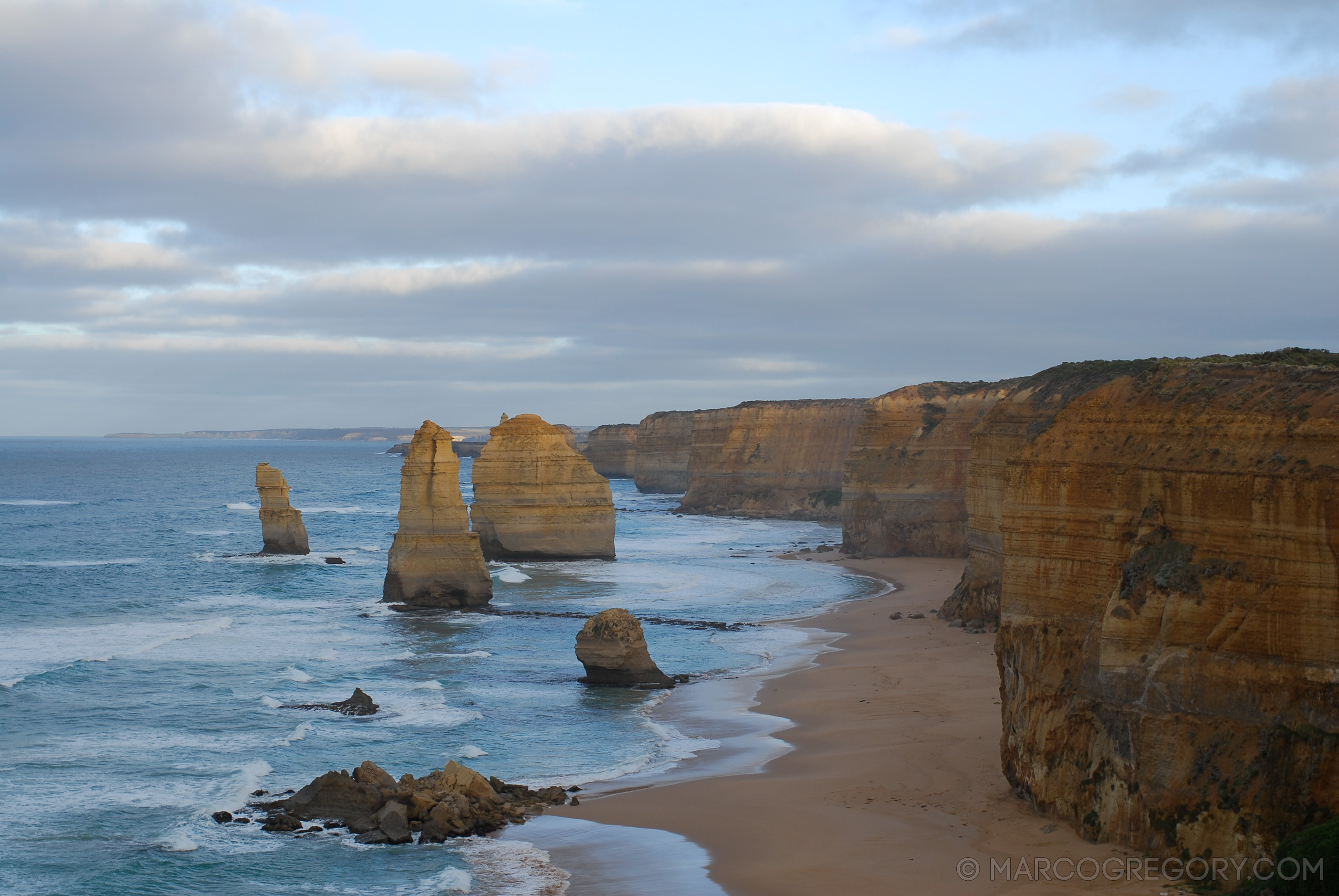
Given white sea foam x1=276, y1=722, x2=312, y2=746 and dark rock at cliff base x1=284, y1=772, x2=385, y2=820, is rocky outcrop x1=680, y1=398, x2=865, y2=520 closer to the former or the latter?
white sea foam x1=276, y1=722, x2=312, y2=746

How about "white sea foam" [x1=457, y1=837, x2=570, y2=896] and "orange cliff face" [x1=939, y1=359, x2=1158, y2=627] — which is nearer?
"white sea foam" [x1=457, y1=837, x2=570, y2=896]

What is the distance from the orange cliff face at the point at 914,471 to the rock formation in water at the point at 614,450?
98073 mm

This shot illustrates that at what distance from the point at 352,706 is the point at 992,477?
17897 mm

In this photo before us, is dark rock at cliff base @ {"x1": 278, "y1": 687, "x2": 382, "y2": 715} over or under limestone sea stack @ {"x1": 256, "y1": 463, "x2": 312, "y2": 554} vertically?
under

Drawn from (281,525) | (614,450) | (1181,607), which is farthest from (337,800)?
(614,450)

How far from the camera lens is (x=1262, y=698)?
12.9 meters

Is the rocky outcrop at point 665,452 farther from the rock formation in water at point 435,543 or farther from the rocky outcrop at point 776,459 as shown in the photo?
the rock formation in water at point 435,543

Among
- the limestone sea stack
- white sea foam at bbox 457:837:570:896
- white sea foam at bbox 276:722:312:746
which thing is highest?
the limestone sea stack

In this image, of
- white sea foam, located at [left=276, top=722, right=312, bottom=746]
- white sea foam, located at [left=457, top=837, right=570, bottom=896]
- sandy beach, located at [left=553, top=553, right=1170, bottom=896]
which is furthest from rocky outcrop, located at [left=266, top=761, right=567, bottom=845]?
white sea foam, located at [left=276, top=722, right=312, bottom=746]

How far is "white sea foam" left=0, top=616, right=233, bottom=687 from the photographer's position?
31266 mm

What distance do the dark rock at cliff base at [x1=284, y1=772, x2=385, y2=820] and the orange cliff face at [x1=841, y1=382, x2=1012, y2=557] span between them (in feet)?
128

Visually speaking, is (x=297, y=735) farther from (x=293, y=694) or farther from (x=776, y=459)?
(x=776, y=459)

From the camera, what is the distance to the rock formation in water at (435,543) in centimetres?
4025

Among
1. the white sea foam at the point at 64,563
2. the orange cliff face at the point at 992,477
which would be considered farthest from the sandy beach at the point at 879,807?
the white sea foam at the point at 64,563
